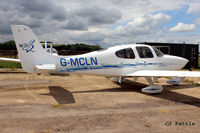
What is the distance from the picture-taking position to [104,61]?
26.8 ft

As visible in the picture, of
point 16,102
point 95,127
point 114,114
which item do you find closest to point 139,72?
point 114,114

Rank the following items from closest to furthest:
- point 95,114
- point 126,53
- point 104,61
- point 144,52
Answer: point 95,114
point 104,61
point 126,53
point 144,52

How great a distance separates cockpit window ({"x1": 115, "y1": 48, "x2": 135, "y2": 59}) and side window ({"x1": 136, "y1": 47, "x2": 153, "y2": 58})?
1.50ft

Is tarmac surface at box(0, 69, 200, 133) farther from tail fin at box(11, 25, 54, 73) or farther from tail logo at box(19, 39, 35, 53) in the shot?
tail logo at box(19, 39, 35, 53)

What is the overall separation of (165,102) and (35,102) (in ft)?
16.4

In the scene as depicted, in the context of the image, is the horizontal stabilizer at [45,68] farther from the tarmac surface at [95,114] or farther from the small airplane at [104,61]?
the tarmac surface at [95,114]

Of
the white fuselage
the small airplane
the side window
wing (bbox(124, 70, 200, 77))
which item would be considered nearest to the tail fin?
the small airplane

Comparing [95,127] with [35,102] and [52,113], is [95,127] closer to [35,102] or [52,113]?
[52,113]

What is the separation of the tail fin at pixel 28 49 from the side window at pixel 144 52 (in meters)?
4.51

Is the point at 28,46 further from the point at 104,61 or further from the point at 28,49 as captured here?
the point at 104,61

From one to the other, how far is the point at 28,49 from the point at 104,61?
3.49 meters

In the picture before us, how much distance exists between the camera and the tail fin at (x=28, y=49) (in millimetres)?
6738

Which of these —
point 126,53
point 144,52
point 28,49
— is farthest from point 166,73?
point 28,49

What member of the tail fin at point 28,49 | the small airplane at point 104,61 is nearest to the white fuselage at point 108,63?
the small airplane at point 104,61
